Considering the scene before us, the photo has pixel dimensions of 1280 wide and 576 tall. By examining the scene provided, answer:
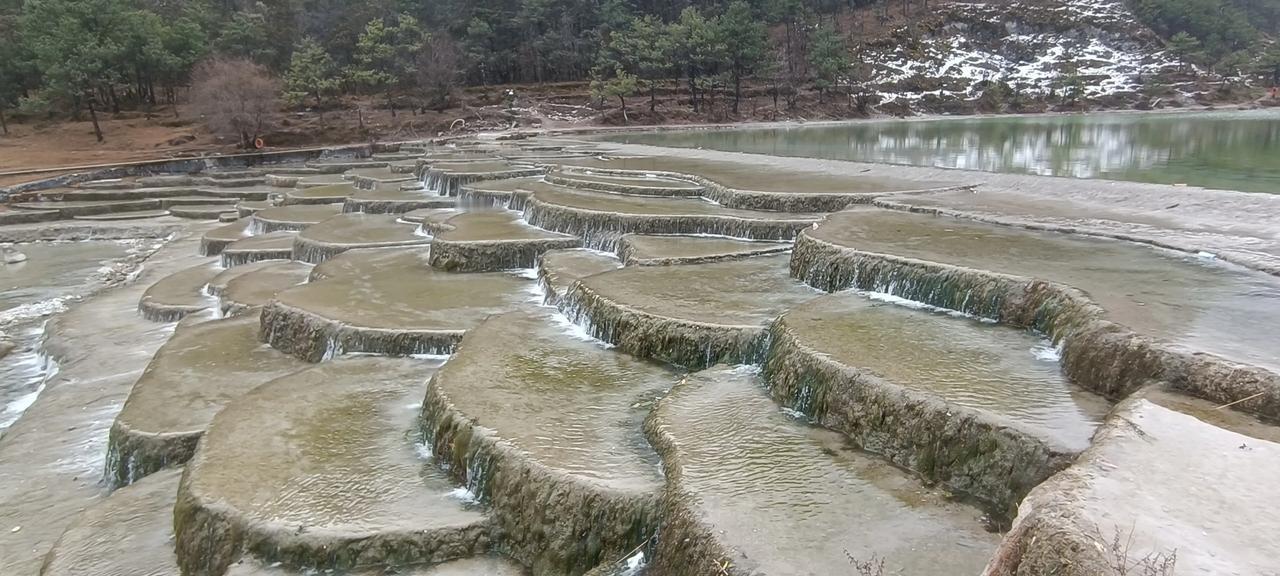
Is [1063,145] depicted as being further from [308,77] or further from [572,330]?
[308,77]

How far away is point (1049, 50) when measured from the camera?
70438 millimetres

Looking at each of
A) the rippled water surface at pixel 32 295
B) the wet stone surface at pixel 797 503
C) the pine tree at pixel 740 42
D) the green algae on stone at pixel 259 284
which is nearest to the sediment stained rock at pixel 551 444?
the wet stone surface at pixel 797 503

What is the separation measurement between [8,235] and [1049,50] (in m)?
74.8

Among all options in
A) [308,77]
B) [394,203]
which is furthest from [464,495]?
[308,77]

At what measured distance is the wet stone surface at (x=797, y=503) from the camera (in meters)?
4.70

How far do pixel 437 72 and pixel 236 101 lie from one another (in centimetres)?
1437

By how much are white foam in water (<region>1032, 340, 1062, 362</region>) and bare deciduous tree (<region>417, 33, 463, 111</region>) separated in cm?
4871

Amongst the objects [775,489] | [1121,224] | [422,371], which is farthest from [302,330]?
[1121,224]

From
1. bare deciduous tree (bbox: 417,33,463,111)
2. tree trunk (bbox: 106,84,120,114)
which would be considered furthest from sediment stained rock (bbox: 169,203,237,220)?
tree trunk (bbox: 106,84,120,114)

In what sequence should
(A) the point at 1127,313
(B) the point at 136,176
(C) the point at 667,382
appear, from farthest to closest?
(B) the point at 136,176
(C) the point at 667,382
(A) the point at 1127,313

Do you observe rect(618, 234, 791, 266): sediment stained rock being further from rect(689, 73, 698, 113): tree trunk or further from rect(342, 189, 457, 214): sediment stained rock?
rect(689, 73, 698, 113): tree trunk

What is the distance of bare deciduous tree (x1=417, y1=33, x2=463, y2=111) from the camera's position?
5088 centimetres

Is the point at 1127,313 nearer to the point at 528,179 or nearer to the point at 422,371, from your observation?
the point at 422,371

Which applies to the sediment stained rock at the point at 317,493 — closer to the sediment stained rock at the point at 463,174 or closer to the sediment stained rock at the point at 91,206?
the sediment stained rock at the point at 463,174
